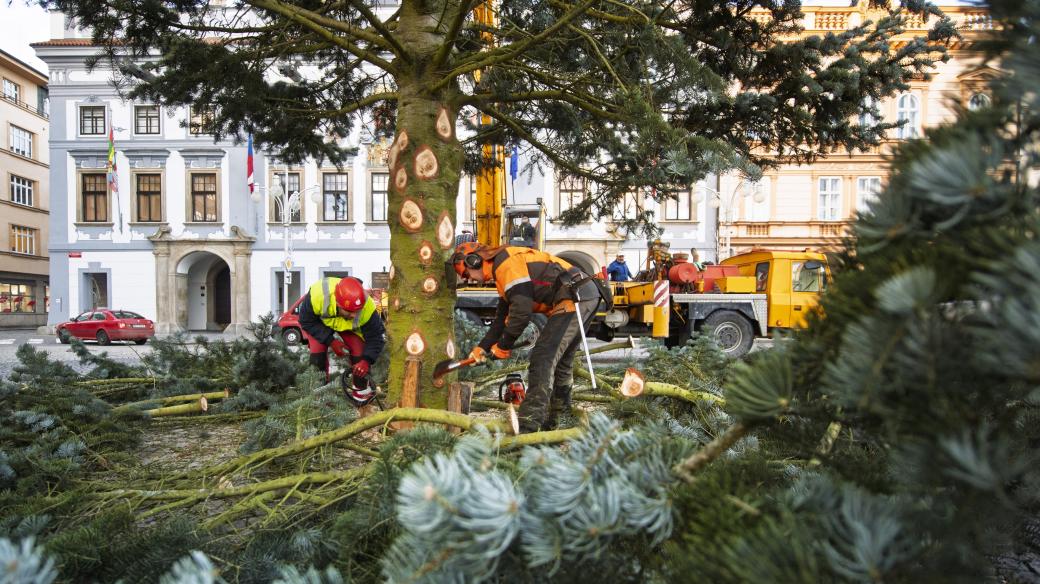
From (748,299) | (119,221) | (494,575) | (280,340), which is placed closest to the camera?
(494,575)

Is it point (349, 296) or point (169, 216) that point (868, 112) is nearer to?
point (349, 296)

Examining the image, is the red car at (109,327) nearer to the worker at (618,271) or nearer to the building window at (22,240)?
the worker at (618,271)

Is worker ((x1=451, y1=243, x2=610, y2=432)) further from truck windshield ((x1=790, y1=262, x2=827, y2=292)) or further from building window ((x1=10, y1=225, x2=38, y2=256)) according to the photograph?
building window ((x1=10, y1=225, x2=38, y2=256))

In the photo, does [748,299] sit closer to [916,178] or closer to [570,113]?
[570,113]

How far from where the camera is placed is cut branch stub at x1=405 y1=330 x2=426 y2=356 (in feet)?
11.8

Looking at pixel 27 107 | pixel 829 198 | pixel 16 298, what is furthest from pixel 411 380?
pixel 27 107

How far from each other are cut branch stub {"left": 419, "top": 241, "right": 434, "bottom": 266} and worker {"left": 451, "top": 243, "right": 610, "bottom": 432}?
0.55 feet

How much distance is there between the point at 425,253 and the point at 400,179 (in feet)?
1.62

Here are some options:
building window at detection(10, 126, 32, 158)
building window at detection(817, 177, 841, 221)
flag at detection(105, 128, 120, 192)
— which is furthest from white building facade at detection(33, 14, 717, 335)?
building window at detection(10, 126, 32, 158)

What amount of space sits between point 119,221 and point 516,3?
974 inches

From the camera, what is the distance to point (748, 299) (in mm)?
10875

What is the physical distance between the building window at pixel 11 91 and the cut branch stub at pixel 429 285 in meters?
42.3

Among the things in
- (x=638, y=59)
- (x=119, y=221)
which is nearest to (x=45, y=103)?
(x=119, y=221)

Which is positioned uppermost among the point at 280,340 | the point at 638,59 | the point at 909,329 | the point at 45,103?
the point at 45,103
